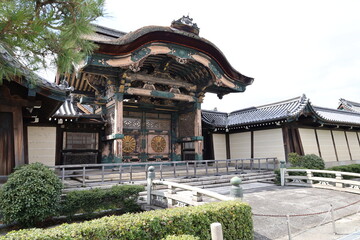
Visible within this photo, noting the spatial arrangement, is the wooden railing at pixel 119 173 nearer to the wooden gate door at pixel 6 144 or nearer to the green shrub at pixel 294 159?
the wooden gate door at pixel 6 144

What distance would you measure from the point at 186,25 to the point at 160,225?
1069 centimetres

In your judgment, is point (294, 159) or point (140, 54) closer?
point (140, 54)

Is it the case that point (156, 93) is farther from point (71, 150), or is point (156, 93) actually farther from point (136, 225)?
point (136, 225)

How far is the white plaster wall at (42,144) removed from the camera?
433 inches

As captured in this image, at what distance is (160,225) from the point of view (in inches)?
161

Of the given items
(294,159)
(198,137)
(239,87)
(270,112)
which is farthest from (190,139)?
(270,112)

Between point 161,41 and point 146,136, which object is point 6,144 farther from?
point 146,136

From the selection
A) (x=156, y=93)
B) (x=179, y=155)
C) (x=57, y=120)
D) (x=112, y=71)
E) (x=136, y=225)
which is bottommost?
(x=136, y=225)

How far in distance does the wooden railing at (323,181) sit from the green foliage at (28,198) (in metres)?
10.6

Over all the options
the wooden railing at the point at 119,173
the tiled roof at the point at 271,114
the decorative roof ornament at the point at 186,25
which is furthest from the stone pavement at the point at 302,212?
the decorative roof ornament at the point at 186,25

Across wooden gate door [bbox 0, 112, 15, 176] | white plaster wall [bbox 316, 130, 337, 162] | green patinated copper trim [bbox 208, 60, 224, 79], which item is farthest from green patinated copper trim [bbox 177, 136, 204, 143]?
white plaster wall [bbox 316, 130, 337, 162]

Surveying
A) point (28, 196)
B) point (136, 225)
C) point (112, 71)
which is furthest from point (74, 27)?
point (112, 71)

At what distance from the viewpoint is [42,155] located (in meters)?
11.2

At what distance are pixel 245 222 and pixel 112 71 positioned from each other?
9342 millimetres
